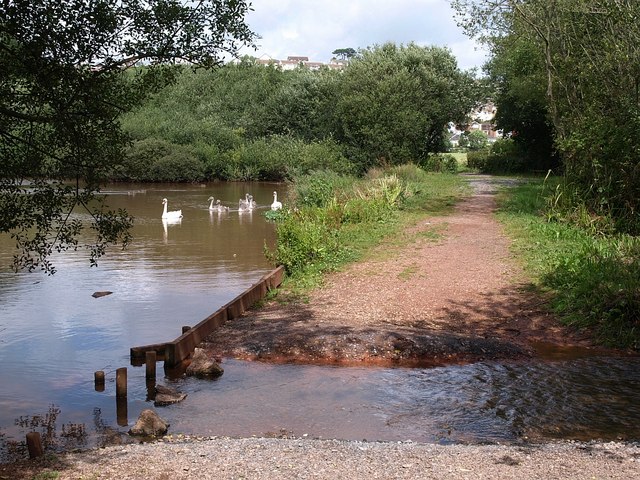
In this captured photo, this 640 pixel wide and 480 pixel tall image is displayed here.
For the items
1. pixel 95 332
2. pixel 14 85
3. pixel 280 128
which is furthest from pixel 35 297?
pixel 280 128

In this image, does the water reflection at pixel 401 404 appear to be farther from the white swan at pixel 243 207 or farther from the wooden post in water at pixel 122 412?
the white swan at pixel 243 207

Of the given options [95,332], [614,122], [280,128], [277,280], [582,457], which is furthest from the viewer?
Result: [280,128]

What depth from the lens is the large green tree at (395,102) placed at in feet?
113

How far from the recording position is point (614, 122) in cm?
1714

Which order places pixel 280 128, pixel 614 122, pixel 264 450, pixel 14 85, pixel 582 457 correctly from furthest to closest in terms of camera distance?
pixel 280 128, pixel 614 122, pixel 14 85, pixel 264 450, pixel 582 457

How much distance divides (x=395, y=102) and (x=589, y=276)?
77.6 feet

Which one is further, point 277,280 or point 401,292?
point 277,280

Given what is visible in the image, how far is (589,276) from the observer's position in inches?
473

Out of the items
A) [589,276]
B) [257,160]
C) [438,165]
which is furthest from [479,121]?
[589,276]

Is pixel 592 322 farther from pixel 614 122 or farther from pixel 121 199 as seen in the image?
pixel 121 199

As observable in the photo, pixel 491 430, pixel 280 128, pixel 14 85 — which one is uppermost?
pixel 280 128

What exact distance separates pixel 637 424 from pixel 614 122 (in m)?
11.1

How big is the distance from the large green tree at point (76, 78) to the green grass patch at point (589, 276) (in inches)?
263

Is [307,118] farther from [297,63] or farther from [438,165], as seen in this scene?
[297,63]
